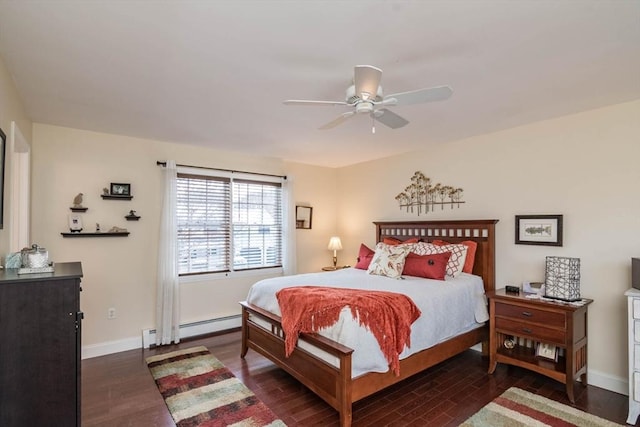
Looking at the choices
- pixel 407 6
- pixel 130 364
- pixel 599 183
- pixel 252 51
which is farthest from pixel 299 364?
pixel 599 183

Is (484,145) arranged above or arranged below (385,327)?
above

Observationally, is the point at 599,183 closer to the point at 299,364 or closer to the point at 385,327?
the point at 385,327

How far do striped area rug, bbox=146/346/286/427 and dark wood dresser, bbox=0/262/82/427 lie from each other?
935 millimetres

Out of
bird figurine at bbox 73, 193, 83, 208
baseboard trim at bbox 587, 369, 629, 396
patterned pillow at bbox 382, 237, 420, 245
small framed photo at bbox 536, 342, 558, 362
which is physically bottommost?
baseboard trim at bbox 587, 369, 629, 396

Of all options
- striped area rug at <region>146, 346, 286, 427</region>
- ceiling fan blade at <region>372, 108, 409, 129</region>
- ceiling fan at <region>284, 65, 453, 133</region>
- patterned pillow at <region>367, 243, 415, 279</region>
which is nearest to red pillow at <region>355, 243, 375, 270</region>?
patterned pillow at <region>367, 243, 415, 279</region>

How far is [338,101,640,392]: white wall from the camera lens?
2.89m

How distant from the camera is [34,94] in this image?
2.69m

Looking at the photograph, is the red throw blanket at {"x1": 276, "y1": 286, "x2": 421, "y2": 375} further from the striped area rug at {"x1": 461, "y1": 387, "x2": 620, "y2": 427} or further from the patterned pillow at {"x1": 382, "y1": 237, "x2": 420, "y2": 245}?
the patterned pillow at {"x1": 382, "y1": 237, "x2": 420, "y2": 245}

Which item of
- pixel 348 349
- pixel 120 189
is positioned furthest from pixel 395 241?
pixel 120 189

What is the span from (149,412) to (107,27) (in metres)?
2.66

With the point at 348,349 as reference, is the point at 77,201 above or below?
above

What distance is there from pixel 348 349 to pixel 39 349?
1765 mm

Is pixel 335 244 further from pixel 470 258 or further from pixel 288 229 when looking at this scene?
pixel 470 258

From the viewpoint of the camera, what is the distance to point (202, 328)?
4359 millimetres
